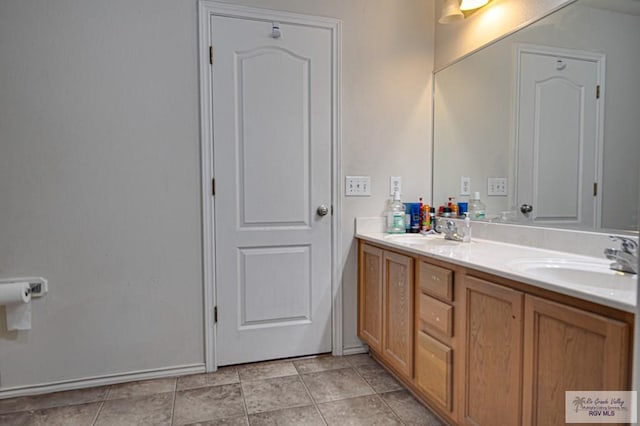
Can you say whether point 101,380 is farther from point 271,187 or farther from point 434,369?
point 434,369

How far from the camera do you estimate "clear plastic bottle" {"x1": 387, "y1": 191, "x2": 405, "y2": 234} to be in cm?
241

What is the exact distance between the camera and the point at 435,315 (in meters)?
1.64

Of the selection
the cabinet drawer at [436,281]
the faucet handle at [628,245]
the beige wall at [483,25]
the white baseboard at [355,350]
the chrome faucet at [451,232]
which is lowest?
the white baseboard at [355,350]

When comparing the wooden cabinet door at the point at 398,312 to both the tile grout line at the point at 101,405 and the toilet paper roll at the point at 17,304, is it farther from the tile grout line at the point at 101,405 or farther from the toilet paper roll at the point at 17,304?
the toilet paper roll at the point at 17,304

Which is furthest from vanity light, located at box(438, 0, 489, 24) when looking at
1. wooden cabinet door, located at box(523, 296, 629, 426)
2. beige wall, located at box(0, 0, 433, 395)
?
wooden cabinet door, located at box(523, 296, 629, 426)

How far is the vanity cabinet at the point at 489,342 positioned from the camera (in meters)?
0.98

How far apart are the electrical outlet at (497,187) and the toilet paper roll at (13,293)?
239cm

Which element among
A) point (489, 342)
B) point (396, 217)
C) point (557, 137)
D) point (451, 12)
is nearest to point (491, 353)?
point (489, 342)

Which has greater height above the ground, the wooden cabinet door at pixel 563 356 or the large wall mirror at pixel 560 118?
the large wall mirror at pixel 560 118

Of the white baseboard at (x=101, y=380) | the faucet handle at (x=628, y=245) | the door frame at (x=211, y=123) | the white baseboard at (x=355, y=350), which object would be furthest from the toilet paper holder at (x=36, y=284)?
the faucet handle at (x=628, y=245)

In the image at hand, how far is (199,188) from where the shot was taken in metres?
2.15

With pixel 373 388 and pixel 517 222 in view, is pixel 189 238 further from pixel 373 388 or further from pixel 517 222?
pixel 517 222

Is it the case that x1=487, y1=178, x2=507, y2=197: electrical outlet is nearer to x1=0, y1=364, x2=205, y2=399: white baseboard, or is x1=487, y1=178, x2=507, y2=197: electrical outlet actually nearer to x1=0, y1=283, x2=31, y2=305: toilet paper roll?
x1=0, y1=364, x2=205, y2=399: white baseboard

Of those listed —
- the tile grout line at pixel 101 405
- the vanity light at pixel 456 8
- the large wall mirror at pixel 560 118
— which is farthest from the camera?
the vanity light at pixel 456 8
